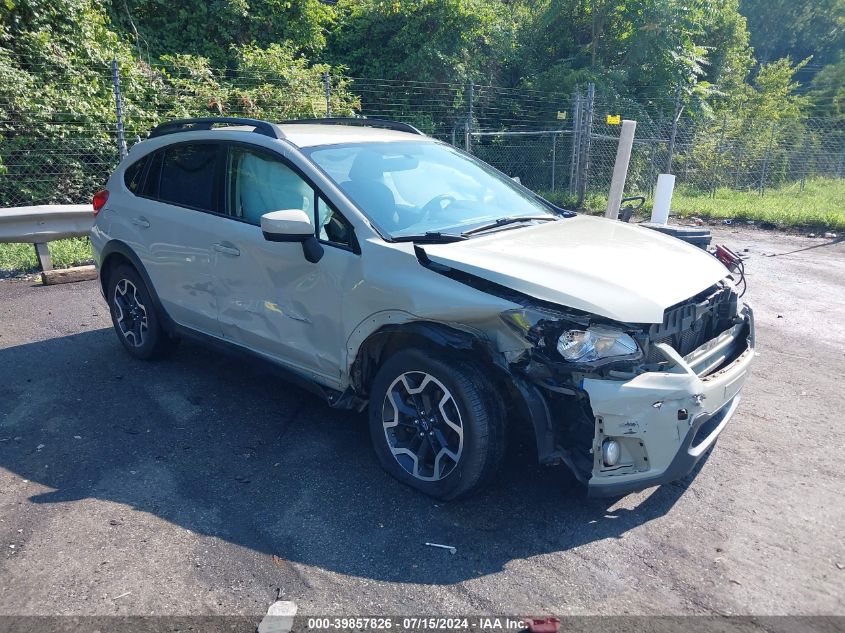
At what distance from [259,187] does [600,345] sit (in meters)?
2.45

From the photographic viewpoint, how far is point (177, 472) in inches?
153

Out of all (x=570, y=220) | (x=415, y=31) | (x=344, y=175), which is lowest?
(x=570, y=220)

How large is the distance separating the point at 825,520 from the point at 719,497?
0.48 metres

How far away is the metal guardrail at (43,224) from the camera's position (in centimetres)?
779

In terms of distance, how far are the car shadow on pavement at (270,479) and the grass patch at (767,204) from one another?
34.2 ft

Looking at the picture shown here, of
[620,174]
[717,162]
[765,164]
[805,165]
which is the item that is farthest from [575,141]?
[805,165]

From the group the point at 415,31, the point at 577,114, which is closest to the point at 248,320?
the point at 577,114

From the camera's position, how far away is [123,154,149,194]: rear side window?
17.5 ft

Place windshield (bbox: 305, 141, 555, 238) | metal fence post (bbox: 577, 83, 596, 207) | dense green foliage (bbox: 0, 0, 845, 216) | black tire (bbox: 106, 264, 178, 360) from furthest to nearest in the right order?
metal fence post (bbox: 577, 83, 596, 207) < dense green foliage (bbox: 0, 0, 845, 216) < black tire (bbox: 106, 264, 178, 360) < windshield (bbox: 305, 141, 555, 238)

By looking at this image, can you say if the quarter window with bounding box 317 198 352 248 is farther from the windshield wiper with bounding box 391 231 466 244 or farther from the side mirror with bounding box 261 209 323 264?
the windshield wiper with bounding box 391 231 466 244

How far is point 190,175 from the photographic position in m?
4.91

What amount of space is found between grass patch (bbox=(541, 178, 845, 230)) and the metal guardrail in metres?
9.60

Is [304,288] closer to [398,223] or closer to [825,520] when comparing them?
[398,223]

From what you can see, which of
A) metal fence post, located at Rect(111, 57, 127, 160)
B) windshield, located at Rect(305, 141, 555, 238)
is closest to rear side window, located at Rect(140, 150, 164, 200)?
windshield, located at Rect(305, 141, 555, 238)
